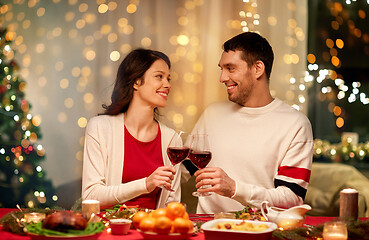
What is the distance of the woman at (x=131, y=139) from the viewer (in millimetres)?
2699

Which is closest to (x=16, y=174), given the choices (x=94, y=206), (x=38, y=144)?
(x=38, y=144)

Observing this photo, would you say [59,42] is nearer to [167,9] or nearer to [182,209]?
[167,9]

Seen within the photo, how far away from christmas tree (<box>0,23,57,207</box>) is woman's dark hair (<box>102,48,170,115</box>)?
57.6 inches

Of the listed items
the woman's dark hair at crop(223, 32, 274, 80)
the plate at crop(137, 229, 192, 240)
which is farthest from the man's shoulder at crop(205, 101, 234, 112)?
the plate at crop(137, 229, 192, 240)

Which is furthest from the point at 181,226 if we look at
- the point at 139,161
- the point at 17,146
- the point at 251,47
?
the point at 17,146

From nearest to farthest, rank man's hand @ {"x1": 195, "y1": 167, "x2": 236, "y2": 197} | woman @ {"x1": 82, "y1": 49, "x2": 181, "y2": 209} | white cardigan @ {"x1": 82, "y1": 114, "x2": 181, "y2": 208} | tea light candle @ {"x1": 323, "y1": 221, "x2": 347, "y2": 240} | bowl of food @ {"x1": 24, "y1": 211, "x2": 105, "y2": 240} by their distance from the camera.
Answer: bowl of food @ {"x1": 24, "y1": 211, "x2": 105, "y2": 240} < tea light candle @ {"x1": 323, "y1": 221, "x2": 347, "y2": 240} < man's hand @ {"x1": 195, "y1": 167, "x2": 236, "y2": 197} < white cardigan @ {"x1": 82, "y1": 114, "x2": 181, "y2": 208} < woman @ {"x1": 82, "y1": 49, "x2": 181, "y2": 209}

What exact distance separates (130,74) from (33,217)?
1299 millimetres

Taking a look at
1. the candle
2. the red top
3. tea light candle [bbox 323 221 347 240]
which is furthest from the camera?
the red top

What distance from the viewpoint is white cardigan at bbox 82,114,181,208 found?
2.59 metres

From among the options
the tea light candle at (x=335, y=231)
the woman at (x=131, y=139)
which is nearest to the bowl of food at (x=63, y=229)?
the tea light candle at (x=335, y=231)

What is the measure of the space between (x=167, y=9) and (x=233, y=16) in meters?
0.49

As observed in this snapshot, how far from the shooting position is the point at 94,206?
1.97 meters

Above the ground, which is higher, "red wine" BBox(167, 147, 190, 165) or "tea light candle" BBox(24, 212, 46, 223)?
"red wine" BBox(167, 147, 190, 165)

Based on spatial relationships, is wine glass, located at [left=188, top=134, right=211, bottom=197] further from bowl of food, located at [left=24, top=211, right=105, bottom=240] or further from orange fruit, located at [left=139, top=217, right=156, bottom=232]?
bowl of food, located at [left=24, top=211, right=105, bottom=240]
